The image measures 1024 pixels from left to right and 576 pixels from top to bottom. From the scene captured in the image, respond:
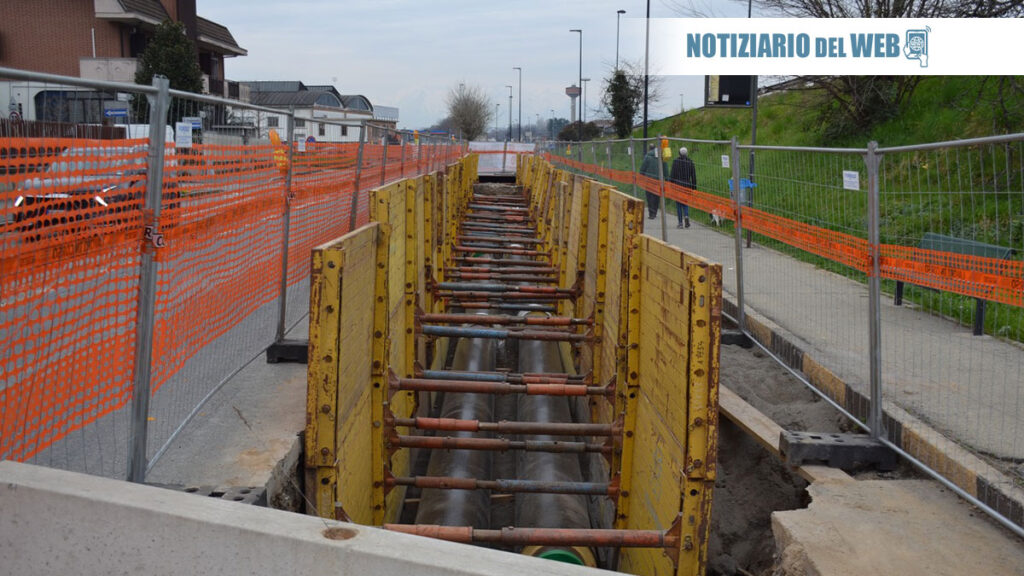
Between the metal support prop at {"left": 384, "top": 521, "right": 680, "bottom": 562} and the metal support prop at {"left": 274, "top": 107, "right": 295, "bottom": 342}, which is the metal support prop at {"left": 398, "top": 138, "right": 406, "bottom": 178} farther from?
the metal support prop at {"left": 384, "top": 521, "right": 680, "bottom": 562}

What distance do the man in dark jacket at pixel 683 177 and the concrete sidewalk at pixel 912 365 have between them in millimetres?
1708

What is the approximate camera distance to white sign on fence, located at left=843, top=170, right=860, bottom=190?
577cm

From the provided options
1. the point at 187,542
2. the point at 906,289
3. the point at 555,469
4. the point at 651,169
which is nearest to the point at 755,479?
the point at 555,469

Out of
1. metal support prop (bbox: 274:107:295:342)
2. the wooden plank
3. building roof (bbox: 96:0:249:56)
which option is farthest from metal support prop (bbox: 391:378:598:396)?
building roof (bbox: 96:0:249:56)

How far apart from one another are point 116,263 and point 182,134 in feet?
3.24

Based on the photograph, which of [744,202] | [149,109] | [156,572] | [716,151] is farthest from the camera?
[716,151]

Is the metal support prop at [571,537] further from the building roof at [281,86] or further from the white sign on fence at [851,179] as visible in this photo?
the building roof at [281,86]

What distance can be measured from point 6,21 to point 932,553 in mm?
50122

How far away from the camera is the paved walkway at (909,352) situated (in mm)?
5148

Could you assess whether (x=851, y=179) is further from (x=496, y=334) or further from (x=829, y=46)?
(x=829, y=46)

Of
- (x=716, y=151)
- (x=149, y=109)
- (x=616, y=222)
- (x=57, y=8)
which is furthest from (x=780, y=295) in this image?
(x=57, y=8)

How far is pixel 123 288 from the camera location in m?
3.71

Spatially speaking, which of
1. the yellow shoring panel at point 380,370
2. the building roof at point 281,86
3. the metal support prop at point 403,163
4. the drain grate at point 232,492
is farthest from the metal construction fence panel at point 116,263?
the building roof at point 281,86

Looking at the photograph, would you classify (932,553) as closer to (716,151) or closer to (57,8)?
(716,151)
